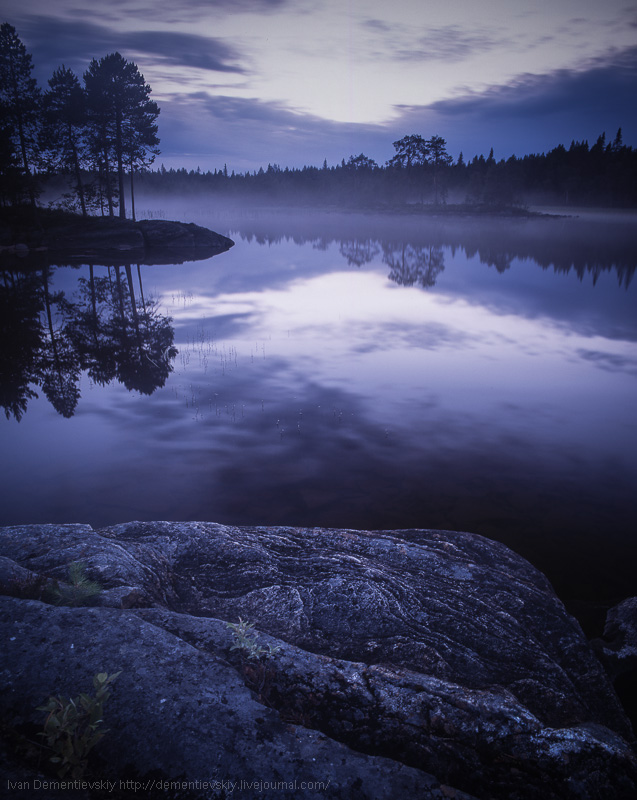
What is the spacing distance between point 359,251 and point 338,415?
5424 centimetres

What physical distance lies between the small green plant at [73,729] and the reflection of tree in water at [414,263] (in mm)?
41517

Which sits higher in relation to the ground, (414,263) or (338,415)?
(414,263)

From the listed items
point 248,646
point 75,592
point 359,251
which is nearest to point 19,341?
point 75,592

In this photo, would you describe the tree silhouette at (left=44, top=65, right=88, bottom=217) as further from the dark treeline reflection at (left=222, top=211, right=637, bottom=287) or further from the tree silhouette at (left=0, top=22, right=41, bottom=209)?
the dark treeline reflection at (left=222, top=211, right=637, bottom=287)

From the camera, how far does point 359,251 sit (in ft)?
212

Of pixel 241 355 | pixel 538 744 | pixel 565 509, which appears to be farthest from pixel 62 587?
pixel 241 355

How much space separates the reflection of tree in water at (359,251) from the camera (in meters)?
56.2

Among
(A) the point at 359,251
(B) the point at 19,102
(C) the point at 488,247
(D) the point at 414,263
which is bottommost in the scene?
(D) the point at 414,263

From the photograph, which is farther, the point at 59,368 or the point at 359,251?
the point at 359,251

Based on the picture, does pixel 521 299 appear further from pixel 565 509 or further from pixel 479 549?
pixel 479 549

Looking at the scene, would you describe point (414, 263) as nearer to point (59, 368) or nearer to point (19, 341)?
point (19, 341)

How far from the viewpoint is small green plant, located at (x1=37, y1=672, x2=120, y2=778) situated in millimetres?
3281

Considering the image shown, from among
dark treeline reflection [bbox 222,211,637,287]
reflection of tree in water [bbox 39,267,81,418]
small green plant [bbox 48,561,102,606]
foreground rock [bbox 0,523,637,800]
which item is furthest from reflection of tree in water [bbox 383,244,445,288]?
small green plant [bbox 48,561,102,606]

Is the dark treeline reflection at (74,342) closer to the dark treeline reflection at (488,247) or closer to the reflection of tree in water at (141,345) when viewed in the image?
the reflection of tree in water at (141,345)
